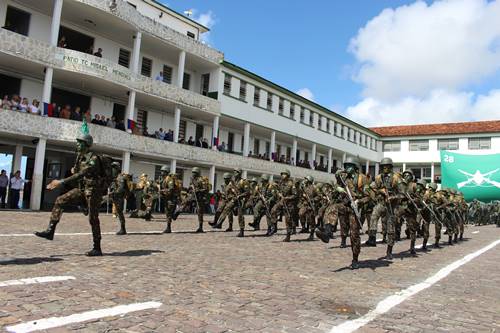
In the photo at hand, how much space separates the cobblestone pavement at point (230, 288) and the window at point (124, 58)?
1786 centimetres

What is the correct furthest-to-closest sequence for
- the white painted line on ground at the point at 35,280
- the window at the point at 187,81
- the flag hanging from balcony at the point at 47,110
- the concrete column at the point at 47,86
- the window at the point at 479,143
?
the window at the point at 479,143, the window at the point at 187,81, the concrete column at the point at 47,86, the flag hanging from balcony at the point at 47,110, the white painted line on ground at the point at 35,280

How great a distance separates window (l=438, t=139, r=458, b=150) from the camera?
2099 inches

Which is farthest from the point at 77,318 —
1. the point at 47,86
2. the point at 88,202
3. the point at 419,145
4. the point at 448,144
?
the point at 419,145

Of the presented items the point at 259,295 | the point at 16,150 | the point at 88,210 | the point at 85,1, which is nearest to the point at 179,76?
the point at 85,1

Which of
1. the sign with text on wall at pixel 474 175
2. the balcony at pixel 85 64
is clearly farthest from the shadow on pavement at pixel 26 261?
the sign with text on wall at pixel 474 175

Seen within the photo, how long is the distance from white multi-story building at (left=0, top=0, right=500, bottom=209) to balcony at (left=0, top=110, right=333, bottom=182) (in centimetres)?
5

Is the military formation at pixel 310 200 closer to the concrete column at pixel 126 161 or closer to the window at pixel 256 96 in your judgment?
the concrete column at pixel 126 161

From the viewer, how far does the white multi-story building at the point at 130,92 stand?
20.4 metres

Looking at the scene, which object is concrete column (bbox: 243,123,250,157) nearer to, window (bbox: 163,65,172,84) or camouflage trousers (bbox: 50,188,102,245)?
window (bbox: 163,65,172,84)

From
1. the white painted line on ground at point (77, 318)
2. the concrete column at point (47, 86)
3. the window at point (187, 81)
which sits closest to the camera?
the white painted line on ground at point (77, 318)

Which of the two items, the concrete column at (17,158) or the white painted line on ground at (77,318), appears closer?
the white painted line on ground at (77,318)

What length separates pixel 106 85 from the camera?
23.6 metres

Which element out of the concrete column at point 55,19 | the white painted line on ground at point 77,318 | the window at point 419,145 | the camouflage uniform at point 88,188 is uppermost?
the window at point 419,145

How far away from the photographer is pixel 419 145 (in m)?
55.6
